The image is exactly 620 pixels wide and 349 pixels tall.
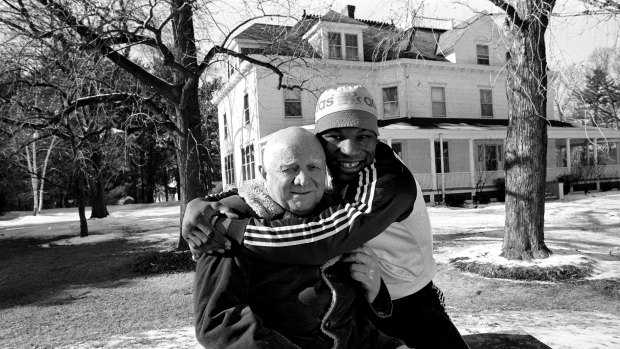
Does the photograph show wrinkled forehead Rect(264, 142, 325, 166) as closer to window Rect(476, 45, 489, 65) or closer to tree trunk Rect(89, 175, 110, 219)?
window Rect(476, 45, 489, 65)

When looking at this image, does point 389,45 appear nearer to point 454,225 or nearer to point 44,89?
point 454,225

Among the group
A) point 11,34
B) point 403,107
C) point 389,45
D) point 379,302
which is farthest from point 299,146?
point 403,107

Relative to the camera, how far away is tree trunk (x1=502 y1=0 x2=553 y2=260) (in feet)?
25.4

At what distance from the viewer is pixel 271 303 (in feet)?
5.95

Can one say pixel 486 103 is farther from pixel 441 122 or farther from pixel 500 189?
pixel 500 189

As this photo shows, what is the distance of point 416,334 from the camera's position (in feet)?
7.90

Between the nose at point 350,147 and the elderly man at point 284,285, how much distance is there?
0.24m

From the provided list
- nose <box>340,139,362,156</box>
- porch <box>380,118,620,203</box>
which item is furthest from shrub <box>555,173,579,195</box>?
nose <box>340,139,362,156</box>

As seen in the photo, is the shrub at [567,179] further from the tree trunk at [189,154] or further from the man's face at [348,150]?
the man's face at [348,150]

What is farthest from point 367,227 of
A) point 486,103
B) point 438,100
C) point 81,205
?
point 486,103

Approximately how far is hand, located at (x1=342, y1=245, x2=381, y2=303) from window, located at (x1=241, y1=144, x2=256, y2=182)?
20.2 m

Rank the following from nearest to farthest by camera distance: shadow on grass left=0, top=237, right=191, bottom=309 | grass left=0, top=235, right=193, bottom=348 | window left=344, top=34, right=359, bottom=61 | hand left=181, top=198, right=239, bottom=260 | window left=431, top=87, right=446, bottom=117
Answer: hand left=181, top=198, right=239, bottom=260 → grass left=0, top=235, right=193, bottom=348 → shadow on grass left=0, top=237, right=191, bottom=309 → window left=344, top=34, right=359, bottom=61 → window left=431, top=87, right=446, bottom=117

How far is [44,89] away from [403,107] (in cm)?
1479

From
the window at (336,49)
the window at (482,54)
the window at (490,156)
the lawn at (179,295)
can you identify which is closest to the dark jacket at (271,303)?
the lawn at (179,295)
